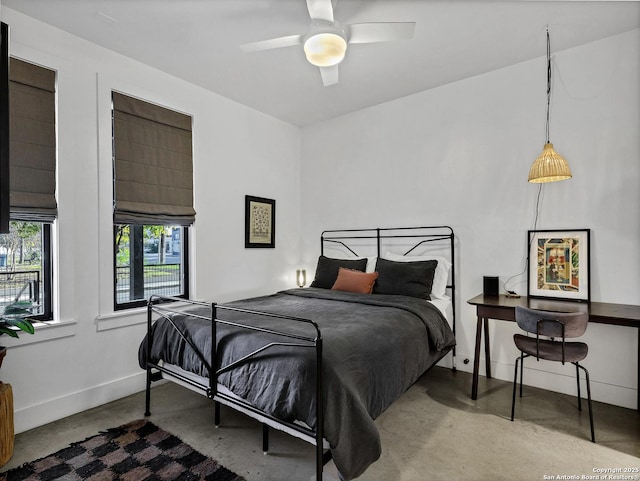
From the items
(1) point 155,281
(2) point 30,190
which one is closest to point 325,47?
(2) point 30,190

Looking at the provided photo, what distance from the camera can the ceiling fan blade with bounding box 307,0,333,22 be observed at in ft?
6.53

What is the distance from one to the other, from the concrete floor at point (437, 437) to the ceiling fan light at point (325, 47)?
8.19ft

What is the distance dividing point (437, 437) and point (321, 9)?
2.79 meters

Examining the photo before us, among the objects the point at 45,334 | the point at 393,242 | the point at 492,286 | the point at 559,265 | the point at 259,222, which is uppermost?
the point at 259,222

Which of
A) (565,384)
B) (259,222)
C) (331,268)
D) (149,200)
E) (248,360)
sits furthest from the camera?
(259,222)

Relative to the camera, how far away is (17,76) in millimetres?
2426

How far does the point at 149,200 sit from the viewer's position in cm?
316

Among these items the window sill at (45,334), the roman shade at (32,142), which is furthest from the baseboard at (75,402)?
the roman shade at (32,142)

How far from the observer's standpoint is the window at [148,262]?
307cm

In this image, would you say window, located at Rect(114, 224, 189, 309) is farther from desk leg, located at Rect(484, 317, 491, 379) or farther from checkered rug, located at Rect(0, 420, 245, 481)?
desk leg, located at Rect(484, 317, 491, 379)

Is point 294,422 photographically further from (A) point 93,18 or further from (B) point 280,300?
(A) point 93,18

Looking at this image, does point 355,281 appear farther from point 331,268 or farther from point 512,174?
point 512,174

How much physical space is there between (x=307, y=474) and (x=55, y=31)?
140 inches

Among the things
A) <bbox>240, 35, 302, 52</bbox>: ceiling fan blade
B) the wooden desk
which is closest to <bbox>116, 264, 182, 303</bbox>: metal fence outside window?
<bbox>240, 35, 302, 52</bbox>: ceiling fan blade
